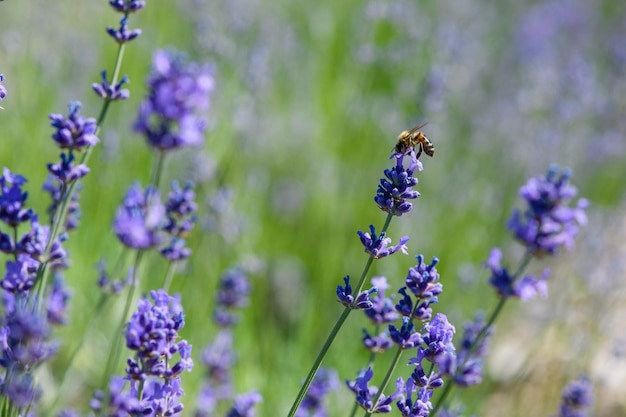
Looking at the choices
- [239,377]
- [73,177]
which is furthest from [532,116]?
[73,177]

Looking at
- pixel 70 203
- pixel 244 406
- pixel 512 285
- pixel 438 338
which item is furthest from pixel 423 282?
pixel 70 203

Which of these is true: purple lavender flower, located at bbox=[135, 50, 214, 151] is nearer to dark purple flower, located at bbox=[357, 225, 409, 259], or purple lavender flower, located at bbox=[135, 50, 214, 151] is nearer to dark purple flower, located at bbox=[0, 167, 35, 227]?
dark purple flower, located at bbox=[0, 167, 35, 227]

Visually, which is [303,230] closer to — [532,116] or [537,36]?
[532,116]

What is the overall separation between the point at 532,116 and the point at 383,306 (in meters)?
4.70

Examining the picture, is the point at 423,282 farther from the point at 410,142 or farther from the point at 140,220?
the point at 140,220

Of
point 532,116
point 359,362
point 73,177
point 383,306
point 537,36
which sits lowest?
point 73,177

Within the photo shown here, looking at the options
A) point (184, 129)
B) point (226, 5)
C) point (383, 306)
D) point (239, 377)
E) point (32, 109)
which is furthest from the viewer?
point (226, 5)

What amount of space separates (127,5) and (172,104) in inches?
12.1

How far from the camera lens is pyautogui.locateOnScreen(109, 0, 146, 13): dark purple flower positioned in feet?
6.25

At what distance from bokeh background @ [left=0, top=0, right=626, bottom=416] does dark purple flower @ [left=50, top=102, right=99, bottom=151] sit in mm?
1322

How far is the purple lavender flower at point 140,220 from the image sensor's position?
6.59ft

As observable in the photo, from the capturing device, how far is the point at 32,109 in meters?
4.39

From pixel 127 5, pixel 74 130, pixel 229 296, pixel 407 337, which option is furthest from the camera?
pixel 229 296

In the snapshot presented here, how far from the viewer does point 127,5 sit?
1.92 metres
